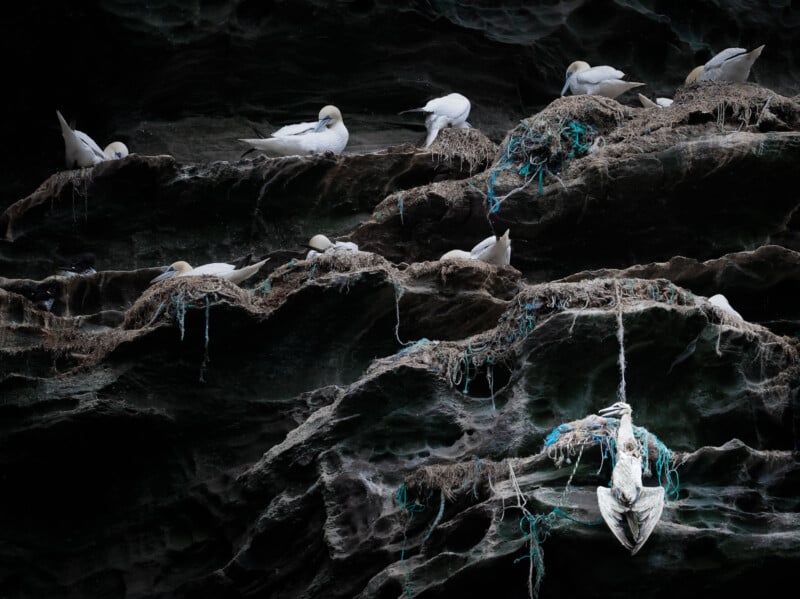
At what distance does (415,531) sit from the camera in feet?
35.8

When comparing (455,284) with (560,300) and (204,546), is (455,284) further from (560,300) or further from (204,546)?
(204,546)

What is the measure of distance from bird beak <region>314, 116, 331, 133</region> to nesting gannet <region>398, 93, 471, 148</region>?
3.05ft

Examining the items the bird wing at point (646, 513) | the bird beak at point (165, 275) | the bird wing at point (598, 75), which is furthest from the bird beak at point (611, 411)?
the bird wing at point (598, 75)

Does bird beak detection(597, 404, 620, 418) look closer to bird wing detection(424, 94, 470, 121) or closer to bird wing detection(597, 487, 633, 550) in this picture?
bird wing detection(597, 487, 633, 550)

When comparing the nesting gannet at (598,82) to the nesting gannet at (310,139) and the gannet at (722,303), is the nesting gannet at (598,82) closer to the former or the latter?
the nesting gannet at (310,139)

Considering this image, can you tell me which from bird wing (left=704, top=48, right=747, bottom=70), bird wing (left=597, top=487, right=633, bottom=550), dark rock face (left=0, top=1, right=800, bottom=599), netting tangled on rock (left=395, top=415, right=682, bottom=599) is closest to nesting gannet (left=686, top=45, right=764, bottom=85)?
bird wing (left=704, top=48, right=747, bottom=70)

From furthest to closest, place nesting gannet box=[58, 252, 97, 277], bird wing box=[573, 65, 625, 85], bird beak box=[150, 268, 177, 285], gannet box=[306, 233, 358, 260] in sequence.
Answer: bird wing box=[573, 65, 625, 85], nesting gannet box=[58, 252, 97, 277], bird beak box=[150, 268, 177, 285], gannet box=[306, 233, 358, 260]

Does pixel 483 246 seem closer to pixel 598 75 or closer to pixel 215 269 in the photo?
pixel 215 269

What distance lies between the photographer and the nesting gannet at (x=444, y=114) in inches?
661

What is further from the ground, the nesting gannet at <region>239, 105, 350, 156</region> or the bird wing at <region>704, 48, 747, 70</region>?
the bird wing at <region>704, 48, 747, 70</region>

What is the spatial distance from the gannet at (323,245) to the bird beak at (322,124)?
1740 millimetres

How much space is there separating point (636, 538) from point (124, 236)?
8.47 metres

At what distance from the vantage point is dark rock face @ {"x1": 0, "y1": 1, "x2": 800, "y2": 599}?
10.4 m

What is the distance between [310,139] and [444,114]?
1.63 metres
